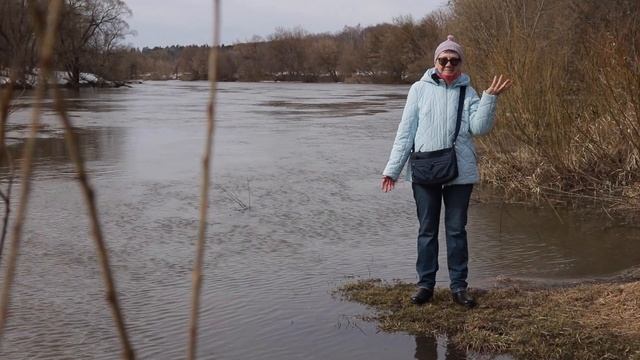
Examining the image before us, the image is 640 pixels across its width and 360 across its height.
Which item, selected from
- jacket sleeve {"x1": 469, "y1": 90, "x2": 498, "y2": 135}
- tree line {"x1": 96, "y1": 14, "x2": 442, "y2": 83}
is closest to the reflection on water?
jacket sleeve {"x1": 469, "y1": 90, "x2": 498, "y2": 135}

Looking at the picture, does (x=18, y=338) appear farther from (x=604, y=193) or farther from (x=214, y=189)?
(x=604, y=193)

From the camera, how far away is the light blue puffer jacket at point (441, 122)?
15.1 ft

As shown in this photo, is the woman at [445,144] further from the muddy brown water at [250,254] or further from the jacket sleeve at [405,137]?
the muddy brown water at [250,254]

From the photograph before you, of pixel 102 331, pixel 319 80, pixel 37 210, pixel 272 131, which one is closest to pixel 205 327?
pixel 102 331

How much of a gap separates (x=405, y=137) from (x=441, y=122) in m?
0.26

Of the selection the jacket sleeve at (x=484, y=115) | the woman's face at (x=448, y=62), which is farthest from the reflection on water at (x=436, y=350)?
the woman's face at (x=448, y=62)

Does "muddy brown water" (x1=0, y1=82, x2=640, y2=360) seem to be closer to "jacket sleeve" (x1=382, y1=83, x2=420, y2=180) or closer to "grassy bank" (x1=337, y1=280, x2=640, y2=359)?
"grassy bank" (x1=337, y1=280, x2=640, y2=359)

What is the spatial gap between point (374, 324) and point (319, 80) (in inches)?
3312

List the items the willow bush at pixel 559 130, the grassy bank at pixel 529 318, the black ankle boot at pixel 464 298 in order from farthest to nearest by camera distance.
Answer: the willow bush at pixel 559 130
the black ankle boot at pixel 464 298
the grassy bank at pixel 529 318

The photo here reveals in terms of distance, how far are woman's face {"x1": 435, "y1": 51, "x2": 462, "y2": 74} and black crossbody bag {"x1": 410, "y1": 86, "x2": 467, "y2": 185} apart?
0.48 ft

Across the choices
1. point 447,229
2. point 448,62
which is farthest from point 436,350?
point 448,62

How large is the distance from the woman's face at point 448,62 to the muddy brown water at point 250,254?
1.69 m

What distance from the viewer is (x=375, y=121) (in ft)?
72.9

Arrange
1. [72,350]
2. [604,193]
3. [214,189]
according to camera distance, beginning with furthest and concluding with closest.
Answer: [214,189]
[604,193]
[72,350]
